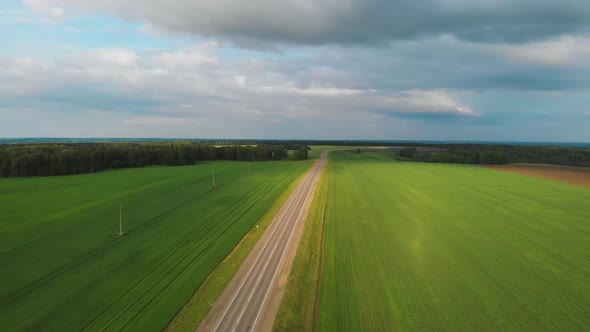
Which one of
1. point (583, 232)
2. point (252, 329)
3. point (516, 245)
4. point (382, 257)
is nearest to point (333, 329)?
point (252, 329)

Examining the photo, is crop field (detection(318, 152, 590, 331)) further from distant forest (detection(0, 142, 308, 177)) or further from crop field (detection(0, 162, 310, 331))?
distant forest (detection(0, 142, 308, 177))

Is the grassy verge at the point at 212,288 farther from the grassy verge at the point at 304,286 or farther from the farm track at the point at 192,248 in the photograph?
the grassy verge at the point at 304,286

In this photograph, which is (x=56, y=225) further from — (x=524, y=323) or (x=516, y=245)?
(x=516, y=245)

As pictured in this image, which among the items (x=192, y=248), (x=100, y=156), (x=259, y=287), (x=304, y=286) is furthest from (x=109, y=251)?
(x=100, y=156)

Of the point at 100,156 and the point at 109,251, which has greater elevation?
the point at 100,156

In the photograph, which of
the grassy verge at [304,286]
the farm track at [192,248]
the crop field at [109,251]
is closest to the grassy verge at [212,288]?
the crop field at [109,251]

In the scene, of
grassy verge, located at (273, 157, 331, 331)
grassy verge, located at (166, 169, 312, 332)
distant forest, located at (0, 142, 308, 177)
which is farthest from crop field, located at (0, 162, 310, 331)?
distant forest, located at (0, 142, 308, 177)

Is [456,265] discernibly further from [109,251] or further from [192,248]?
[109,251]
